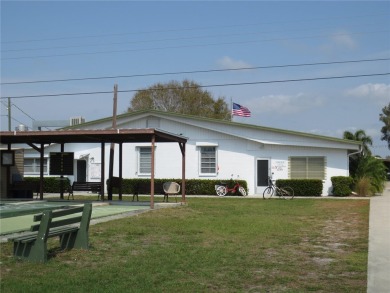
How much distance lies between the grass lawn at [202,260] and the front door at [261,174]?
51.9 feet

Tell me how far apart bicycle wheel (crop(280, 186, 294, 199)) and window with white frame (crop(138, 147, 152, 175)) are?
829 cm

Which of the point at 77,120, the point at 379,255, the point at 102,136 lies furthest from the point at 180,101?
the point at 379,255

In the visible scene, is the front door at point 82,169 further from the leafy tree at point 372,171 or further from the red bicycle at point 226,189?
the leafy tree at point 372,171

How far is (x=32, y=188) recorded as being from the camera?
23.6 m

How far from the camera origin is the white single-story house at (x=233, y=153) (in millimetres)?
29688

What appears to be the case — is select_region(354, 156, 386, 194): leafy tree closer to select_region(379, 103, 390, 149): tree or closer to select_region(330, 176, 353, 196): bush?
select_region(330, 176, 353, 196): bush

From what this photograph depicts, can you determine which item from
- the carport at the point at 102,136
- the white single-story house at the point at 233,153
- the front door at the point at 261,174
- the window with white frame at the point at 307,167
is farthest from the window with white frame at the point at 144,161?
the carport at the point at 102,136

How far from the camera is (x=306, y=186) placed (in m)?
28.9

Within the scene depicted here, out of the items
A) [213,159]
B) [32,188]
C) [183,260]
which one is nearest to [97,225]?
[183,260]

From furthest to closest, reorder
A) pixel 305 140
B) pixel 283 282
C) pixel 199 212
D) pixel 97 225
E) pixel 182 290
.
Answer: pixel 305 140 → pixel 199 212 → pixel 97 225 → pixel 283 282 → pixel 182 290

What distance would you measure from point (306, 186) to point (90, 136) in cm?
1320

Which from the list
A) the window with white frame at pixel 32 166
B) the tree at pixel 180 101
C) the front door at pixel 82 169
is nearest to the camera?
the front door at pixel 82 169

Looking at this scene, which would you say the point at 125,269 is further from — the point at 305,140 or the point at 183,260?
the point at 305,140

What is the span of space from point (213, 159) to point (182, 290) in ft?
79.7
